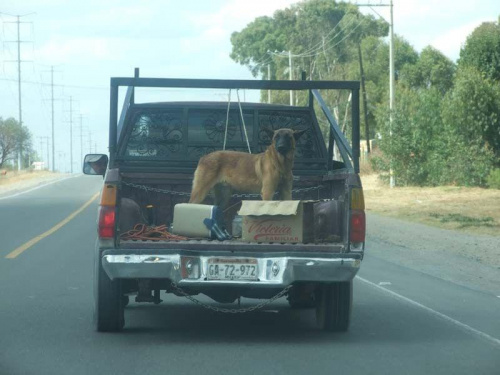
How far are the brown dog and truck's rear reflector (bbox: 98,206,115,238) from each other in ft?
4.91

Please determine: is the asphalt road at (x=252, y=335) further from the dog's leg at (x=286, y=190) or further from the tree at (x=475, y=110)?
the tree at (x=475, y=110)

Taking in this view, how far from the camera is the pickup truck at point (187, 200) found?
8461 mm

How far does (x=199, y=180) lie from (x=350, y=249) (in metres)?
1.85

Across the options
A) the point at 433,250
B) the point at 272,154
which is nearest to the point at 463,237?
the point at 433,250

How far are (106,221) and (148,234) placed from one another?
Answer: 2.47 feet

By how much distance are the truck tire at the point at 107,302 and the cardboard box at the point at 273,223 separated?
1133 millimetres

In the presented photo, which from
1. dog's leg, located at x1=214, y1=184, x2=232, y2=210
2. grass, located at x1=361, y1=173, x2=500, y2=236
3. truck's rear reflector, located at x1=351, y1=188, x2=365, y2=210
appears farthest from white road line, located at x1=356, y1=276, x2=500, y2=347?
grass, located at x1=361, y1=173, x2=500, y2=236

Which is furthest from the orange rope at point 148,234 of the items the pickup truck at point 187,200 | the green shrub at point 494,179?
the green shrub at point 494,179

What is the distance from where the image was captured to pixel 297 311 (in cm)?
1104

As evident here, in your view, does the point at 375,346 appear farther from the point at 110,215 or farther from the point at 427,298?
the point at 427,298

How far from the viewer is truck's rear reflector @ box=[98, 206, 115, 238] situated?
8438 millimetres

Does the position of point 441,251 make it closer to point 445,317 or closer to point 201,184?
point 445,317

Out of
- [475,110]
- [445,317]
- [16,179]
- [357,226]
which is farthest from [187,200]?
[16,179]

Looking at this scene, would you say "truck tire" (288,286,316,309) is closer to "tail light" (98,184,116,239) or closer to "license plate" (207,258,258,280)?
"license plate" (207,258,258,280)
